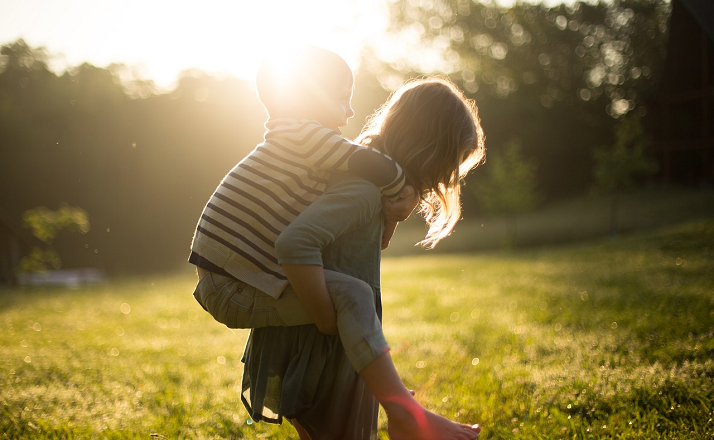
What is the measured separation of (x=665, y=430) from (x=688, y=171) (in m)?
25.0

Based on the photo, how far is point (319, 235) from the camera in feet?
5.56

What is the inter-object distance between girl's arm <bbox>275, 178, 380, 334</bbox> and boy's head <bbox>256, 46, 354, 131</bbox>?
0.30 meters

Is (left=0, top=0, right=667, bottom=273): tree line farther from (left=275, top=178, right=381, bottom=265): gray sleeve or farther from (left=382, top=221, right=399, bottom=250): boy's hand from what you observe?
(left=275, top=178, right=381, bottom=265): gray sleeve

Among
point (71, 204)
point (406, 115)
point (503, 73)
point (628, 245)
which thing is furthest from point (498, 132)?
point (406, 115)

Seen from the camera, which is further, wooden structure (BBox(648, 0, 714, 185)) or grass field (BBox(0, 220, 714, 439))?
wooden structure (BBox(648, 0, 714, 185))

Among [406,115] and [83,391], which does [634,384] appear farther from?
[83,391]

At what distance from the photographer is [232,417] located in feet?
10.2

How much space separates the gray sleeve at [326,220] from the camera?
1670mm

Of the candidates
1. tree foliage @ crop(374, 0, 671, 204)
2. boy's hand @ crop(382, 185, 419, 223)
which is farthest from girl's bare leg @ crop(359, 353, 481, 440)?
tree foliage @ crop(374, 0, 671, 204)

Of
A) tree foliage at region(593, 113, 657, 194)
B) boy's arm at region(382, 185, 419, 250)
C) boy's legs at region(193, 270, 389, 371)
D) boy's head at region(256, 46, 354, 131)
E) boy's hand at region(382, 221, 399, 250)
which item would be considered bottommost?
tree foliage at region(593, 113, 657, 194)

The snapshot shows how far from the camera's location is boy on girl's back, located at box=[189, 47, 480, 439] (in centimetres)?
176

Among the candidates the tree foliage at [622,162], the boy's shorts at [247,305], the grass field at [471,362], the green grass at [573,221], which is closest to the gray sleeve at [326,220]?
the boy's shorts at [247,305]

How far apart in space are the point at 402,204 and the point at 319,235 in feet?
1.37

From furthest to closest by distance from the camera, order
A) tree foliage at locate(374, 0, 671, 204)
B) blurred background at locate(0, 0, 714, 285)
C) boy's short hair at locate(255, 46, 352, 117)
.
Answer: tree foliage at locate(374, 0, 671, 204)
blurred background at locate(0, 0, 714, 285)
boy's short hair at locate(255, 46, 352, 117)
